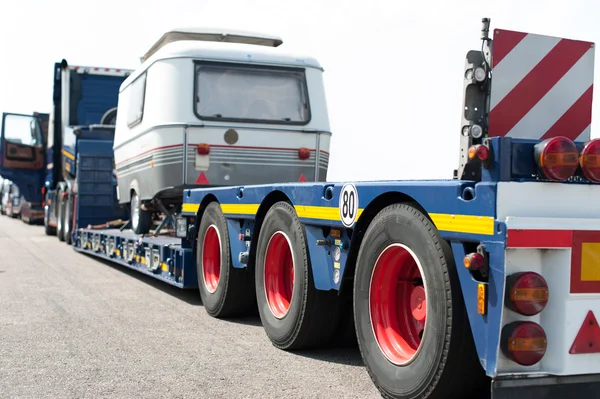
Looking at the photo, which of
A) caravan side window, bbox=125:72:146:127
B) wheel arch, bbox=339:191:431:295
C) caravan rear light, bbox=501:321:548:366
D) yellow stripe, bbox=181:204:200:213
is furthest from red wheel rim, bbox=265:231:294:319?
caravan side window, bbox=125:72:146:127

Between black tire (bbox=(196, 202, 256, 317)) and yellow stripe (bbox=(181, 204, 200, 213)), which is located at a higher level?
yellow stripe (bbox=(181, 204, 200, 213))

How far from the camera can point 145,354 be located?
5438 mm

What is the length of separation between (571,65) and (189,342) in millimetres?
3447

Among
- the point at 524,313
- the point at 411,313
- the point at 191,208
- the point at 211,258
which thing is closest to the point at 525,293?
the point at 524,313

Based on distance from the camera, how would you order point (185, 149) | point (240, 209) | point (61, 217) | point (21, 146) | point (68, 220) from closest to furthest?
point (240, 209)
point (185, 149)
point (68, 220)
point (61, 217)
point (21, 146)

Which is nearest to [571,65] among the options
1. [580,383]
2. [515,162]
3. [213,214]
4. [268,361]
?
[515,162]

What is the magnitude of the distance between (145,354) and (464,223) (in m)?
2.86

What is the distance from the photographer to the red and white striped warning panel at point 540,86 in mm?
4348

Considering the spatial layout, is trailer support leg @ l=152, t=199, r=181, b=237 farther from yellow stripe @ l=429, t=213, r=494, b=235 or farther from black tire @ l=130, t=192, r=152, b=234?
yellow stripe @ l=429, t=213, r=494, b=235

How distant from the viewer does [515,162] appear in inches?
139

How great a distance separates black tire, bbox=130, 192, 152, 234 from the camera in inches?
409

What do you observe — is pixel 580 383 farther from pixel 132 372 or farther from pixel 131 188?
pixel 131 188

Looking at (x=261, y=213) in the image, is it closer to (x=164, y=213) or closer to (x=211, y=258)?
(x=211, y=258)

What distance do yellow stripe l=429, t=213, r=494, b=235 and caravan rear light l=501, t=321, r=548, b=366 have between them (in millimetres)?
453
